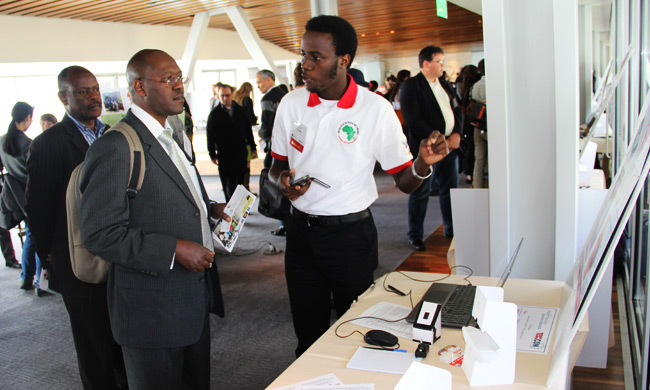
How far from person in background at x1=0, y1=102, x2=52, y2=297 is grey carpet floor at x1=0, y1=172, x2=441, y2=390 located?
23 cm

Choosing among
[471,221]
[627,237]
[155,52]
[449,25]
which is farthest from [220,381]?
[449,25]

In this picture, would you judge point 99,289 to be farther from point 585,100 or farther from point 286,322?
point 585,100

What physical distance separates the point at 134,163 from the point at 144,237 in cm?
23

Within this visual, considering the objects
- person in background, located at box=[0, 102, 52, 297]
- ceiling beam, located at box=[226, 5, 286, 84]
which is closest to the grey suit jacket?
person in background, located at box=[0, 102, 52, 297]

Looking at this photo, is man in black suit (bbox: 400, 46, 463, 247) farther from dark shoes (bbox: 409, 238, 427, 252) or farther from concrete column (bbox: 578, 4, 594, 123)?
concrete column (bbox: 578, 4, 594, 123)

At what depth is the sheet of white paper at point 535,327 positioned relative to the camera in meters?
1.62

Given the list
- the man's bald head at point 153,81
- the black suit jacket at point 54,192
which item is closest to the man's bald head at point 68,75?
the black suit jacket at point 54,192

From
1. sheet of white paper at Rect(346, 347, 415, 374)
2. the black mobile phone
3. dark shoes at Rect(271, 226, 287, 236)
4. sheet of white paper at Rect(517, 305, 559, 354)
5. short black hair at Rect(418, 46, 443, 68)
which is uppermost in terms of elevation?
short black hair at Rect(418, 46, 443, 68)

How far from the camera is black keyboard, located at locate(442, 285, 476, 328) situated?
69.2 inches

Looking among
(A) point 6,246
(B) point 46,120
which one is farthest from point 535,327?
(A) point 6,246

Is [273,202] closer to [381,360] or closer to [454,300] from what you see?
[454,300]

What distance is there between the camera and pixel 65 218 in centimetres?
255

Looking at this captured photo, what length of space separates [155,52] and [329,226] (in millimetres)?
921

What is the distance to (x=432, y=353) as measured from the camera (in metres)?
1.60
